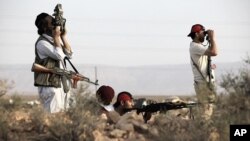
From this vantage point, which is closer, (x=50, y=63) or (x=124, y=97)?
(x=50, y=63)

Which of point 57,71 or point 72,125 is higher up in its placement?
point 57,71

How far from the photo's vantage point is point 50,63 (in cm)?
1308

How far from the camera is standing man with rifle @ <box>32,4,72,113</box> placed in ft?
42.6

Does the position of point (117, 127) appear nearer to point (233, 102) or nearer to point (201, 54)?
point (233, 102)

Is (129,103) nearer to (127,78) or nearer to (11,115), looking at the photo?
(11,115)

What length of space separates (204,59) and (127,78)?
357ft

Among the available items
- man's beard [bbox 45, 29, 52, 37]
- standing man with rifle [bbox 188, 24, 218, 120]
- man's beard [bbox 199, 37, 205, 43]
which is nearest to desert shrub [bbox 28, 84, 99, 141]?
man's beard [bbox 45, 29, 52, 37]

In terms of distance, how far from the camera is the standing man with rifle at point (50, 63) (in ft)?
42.6

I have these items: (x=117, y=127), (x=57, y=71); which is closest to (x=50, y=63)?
(x=57, y=71)

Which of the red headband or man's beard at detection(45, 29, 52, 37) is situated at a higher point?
man's beard at detection(45, 29, 52, 37)

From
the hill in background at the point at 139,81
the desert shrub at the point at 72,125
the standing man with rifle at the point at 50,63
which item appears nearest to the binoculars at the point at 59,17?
the standing man with rifle at the point at 50,63

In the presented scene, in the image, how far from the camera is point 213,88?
12.7 meters

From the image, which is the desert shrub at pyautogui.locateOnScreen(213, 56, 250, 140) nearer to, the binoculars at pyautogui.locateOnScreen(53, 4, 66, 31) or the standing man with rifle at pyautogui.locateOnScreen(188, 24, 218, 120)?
the standing man with rifle at pyautogui.locateOnScreen(188, 24, 218, 120)

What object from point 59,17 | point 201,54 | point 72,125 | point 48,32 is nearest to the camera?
point 72,125
